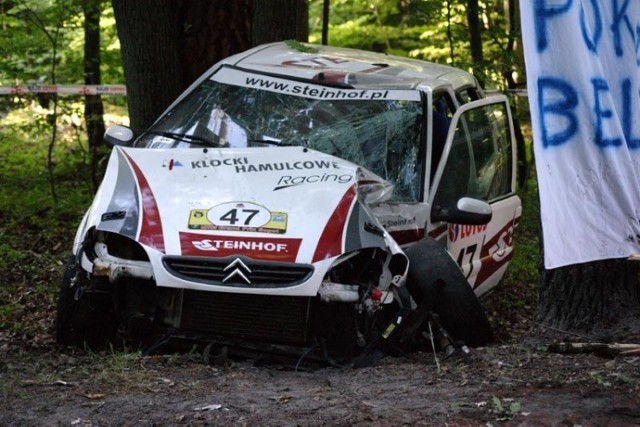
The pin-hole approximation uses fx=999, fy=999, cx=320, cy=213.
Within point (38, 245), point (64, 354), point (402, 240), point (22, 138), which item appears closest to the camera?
point (64, 354)

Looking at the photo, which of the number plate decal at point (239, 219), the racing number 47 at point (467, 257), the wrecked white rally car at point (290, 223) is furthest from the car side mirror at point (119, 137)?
the racing number 47 at point (467, 257)

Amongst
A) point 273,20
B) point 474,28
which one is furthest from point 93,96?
point 474,28

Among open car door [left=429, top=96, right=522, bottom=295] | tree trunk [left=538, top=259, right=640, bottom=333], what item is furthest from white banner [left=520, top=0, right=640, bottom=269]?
open car door [left=429, top=96, right=522, bottom=295]

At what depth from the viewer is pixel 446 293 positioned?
5934 millimetres

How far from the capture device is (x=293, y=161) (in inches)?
245

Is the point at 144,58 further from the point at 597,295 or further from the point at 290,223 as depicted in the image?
the point at 597,295

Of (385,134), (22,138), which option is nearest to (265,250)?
(385,134)

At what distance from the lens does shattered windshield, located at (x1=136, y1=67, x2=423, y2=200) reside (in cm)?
677

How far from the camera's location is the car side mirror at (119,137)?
7023 millimetres

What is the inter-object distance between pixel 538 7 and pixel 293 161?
190 centimetres

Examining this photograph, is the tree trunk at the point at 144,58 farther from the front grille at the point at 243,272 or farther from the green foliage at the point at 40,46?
the front grille at the point at 243,272

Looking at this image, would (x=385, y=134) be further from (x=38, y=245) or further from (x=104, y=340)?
(x=38, y=245)

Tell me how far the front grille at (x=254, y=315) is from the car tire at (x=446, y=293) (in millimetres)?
783

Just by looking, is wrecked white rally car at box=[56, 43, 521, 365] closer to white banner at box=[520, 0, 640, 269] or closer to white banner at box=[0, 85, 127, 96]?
white banner at box=[520, 0, 640, 269]
